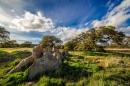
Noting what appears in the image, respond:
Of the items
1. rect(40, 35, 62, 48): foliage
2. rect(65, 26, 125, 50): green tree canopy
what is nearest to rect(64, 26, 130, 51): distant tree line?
rect(65, 26, 125, 50): green tree canopy

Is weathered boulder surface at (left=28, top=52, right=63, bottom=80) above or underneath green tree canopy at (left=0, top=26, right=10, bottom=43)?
underneath

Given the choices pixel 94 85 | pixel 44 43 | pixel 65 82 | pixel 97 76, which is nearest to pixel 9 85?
pixel 65 82

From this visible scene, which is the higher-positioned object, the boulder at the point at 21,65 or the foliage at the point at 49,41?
the foliage at the point at 49,41

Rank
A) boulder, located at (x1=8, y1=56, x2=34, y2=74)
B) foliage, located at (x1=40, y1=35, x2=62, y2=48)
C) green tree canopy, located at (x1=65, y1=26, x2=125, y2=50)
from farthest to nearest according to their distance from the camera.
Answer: foliage, located at (x1=40, y1=35, x2=62, y2=48)
green tree canopy, located at (x1=65, y1=26, x2=125, y2=50)
boulder, located at (x1=8, y1=56, x2=34, y2=74)

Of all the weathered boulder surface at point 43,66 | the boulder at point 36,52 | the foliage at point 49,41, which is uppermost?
the foliage at point 49,41

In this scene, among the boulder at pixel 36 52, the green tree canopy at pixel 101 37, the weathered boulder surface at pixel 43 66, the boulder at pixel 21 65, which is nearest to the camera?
the weathered boulder surface at pixel 43 66

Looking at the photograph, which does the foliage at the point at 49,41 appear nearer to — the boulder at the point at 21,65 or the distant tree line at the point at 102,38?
the distant tree line at the point at 102,38

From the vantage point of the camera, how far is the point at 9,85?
596cm

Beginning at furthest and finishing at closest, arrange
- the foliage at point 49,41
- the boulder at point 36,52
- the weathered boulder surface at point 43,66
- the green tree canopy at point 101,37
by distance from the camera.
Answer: the foliage at point 49,41 → the green tree canopy at point 101,37 → the boulder at point 36,52 → the weathered boulder surface at point 43,66

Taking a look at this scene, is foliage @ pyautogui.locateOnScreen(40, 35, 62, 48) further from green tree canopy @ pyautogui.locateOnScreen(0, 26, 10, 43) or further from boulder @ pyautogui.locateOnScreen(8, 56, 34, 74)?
boulder @ pyautogui.locateOnScreen(8, 56, 34, 74)

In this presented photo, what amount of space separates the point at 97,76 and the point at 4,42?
2396cm

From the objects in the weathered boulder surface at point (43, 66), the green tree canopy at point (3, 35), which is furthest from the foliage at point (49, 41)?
the weathered boulder surface at point (43, 66)

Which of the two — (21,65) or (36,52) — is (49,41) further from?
(21,65)

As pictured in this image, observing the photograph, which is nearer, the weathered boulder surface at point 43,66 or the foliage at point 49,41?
the weathered boulder surface at point 43,66
